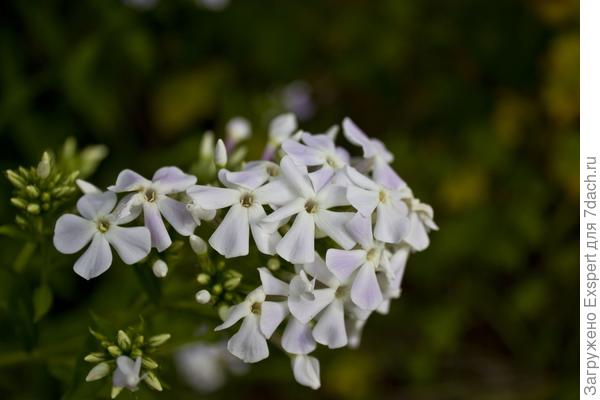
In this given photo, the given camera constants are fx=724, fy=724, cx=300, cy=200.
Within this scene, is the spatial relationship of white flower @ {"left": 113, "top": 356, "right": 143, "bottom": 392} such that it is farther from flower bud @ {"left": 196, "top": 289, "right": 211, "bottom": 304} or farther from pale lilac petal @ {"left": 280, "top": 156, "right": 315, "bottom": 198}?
pale lilac petal @ {"left": 280, "top": 156, "right": 315, "bottom": 198}

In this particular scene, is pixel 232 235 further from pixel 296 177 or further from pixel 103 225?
pixel 103 225

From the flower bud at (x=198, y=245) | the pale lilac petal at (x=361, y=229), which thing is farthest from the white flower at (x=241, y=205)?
the pale lilac petal at (x=361, y=229)

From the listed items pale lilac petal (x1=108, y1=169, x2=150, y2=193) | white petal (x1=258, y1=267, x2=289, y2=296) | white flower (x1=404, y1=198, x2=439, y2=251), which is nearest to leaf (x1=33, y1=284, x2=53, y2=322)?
pale lilac petal (x1=108, y1=169, x2=150, y2=193)

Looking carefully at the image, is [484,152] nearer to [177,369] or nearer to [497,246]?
[497,246]

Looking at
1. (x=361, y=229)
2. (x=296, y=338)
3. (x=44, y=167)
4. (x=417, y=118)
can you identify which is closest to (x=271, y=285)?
(x=296, y=338)

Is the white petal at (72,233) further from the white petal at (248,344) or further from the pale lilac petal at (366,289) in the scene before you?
the pale lilac petal at (366,289)

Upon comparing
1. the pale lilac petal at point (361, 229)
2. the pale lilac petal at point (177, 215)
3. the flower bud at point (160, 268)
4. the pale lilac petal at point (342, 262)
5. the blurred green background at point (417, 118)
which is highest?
the pale lilac petal at point (177, 215)
